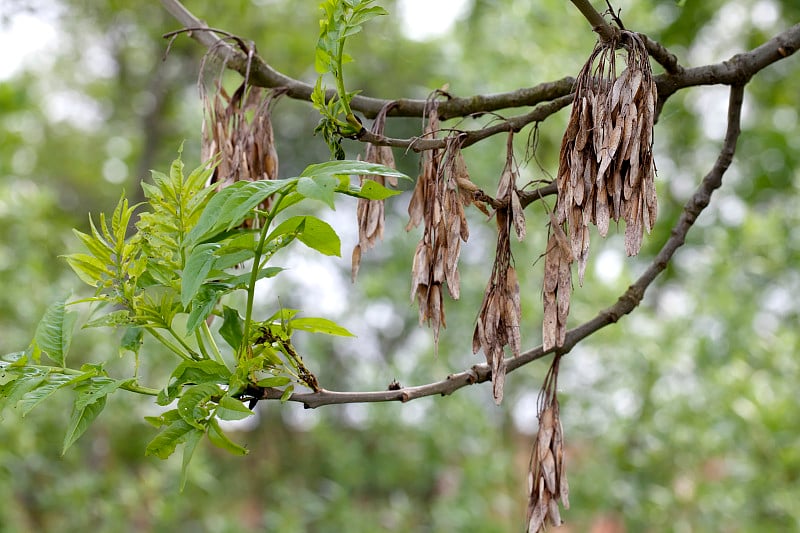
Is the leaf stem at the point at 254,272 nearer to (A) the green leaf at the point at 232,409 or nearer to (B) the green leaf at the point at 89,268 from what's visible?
(A) the green leaf at the point at 232,409

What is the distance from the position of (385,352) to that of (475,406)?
1.94 metres

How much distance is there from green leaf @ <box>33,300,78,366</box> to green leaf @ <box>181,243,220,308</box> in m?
0.19

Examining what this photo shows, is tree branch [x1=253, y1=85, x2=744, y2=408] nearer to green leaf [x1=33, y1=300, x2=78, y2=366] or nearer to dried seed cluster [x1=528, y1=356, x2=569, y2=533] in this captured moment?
dried seed cluster [x1=528, y1=356, x2=569, y2=533]

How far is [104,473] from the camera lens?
4.02m

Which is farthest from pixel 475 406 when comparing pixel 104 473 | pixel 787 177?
pixel 104 473

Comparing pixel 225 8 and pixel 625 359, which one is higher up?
pixel 225 8

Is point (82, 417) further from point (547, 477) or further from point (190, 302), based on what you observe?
point (547, 477)

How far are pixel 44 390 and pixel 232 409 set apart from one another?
183mm

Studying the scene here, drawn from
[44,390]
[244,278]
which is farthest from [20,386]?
[244,278]

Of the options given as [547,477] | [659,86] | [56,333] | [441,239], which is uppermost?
[659,86]

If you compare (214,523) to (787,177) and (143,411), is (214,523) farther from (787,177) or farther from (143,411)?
(787,177)

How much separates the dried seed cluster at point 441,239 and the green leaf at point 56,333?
1.14 feet

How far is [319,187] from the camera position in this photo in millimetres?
687

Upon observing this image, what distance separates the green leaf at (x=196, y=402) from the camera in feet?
2.52
